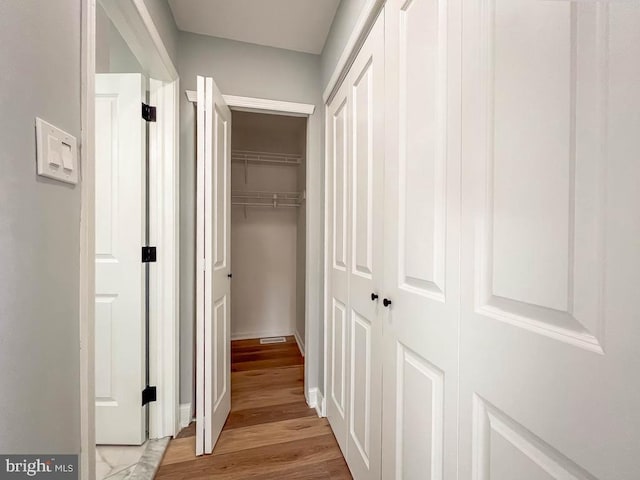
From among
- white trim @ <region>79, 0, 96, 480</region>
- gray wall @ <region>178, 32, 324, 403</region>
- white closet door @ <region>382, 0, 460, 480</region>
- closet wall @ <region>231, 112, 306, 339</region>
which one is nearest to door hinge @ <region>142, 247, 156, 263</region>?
gray wall @ <region>178, 32, 324, 403</region>

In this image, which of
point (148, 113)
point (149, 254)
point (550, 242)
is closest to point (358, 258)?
point (550, 242)

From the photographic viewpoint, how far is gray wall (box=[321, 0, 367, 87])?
4.62ft

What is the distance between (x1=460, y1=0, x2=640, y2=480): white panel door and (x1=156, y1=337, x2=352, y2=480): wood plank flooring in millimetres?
1157

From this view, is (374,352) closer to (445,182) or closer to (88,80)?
(445,182)

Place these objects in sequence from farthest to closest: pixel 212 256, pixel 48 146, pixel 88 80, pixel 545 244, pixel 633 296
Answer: pixel 212 256 → pixel 88 80 → pixel 48 146 → pixel 545 244 → pixel 633 296

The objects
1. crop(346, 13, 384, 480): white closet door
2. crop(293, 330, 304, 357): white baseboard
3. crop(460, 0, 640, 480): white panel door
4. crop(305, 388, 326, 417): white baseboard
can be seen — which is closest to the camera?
crop(460, 0, 640, 480): white panel door

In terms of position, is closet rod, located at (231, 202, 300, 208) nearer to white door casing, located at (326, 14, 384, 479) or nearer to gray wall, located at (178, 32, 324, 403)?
gray wall, located at (178, 32, 324, 403)

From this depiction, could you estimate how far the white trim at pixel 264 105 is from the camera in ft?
6.05

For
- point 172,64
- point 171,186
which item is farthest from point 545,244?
point 172,64

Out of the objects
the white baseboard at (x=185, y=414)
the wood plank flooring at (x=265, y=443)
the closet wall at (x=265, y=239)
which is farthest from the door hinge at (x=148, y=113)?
the wood plank flooring at (x=265, y=443)

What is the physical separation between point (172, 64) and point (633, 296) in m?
2.13

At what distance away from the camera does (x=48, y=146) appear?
679mm

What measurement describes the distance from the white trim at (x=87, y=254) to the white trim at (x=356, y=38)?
0.99m

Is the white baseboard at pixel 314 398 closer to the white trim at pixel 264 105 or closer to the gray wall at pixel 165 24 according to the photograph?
the white trim at pixel 264 105
